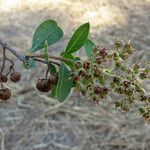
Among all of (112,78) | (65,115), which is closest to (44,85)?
(112,78)

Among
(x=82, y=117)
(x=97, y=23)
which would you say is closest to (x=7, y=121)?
(x=82, y=117)

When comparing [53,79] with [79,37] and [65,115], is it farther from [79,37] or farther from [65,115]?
[65,115]

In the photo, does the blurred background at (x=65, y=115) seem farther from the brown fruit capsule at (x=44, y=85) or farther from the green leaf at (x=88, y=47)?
the brown fruit capsule at (x=44, y=85)

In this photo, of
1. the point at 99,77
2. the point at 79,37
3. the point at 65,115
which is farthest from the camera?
the point at 65,115

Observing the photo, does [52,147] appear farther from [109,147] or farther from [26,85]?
[26,85]

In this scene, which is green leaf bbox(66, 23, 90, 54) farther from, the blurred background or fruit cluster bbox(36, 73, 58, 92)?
the blurred background

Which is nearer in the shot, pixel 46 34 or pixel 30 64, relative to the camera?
pixel 30 64
